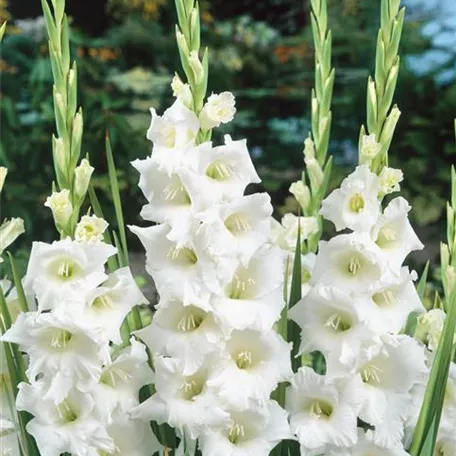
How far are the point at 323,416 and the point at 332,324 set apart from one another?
0.29 feet

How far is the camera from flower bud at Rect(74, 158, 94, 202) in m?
0.90

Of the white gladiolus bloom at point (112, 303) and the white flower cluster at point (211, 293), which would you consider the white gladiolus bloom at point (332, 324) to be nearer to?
the white flower cluster at point (211, 293)

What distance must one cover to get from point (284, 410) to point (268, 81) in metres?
2.11

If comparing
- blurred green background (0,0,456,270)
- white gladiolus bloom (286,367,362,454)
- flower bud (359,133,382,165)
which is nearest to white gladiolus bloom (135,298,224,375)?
white gladiolus bloom (286,367,362,454)

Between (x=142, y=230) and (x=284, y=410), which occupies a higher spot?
(x=142, y=230)

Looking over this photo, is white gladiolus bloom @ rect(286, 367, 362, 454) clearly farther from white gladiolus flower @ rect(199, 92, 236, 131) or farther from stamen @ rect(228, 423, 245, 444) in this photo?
white gladiolus flower @ rect(199, 92, 236, 131)

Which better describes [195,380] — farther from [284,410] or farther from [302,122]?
[302,122]

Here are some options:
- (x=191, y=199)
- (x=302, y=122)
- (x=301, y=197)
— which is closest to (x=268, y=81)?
(x=302, y=122)

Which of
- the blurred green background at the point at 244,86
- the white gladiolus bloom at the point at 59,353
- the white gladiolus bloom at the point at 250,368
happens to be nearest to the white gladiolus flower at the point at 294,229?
the white gladiolus bloom at the point at 250,368

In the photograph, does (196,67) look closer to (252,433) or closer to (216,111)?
(216,111)

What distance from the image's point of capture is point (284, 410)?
3.03ft

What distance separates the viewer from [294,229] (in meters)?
1.01

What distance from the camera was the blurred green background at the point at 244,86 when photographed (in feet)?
8.87

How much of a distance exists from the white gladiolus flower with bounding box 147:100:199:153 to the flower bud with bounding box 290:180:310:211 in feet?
0.56
